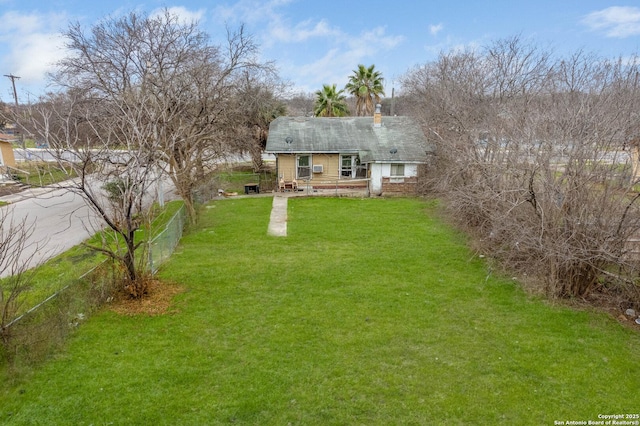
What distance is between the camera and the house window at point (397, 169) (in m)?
21.4

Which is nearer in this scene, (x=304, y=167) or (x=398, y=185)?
(x=398, y=185)

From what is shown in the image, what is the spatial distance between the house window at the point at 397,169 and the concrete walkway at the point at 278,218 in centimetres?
632

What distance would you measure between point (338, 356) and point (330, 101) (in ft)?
89.2

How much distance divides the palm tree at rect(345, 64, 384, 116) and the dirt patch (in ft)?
88.4

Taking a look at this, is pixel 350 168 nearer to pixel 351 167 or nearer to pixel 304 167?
pixel 351 167

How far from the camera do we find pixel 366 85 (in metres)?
32.3

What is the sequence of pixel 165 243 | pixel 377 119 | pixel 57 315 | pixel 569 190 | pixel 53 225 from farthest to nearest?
pixel 377 119, pixel 53 225, pixel 165 243, pixel 569 190, pixel 57 315

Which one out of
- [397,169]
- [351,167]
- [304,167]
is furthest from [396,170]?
[304,167]

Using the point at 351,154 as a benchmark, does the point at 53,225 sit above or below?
below

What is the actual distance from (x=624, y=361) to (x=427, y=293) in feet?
11.9

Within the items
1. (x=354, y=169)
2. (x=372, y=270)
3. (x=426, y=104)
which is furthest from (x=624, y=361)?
(x=426, y=104)

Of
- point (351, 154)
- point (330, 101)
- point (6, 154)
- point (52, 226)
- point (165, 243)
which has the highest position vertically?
point (330, 101)

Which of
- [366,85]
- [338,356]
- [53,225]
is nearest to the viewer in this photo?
[338,356]

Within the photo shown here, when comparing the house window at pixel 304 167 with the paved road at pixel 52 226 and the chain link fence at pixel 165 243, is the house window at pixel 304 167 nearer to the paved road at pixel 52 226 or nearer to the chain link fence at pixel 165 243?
the chain link fence at pixel 165 243
